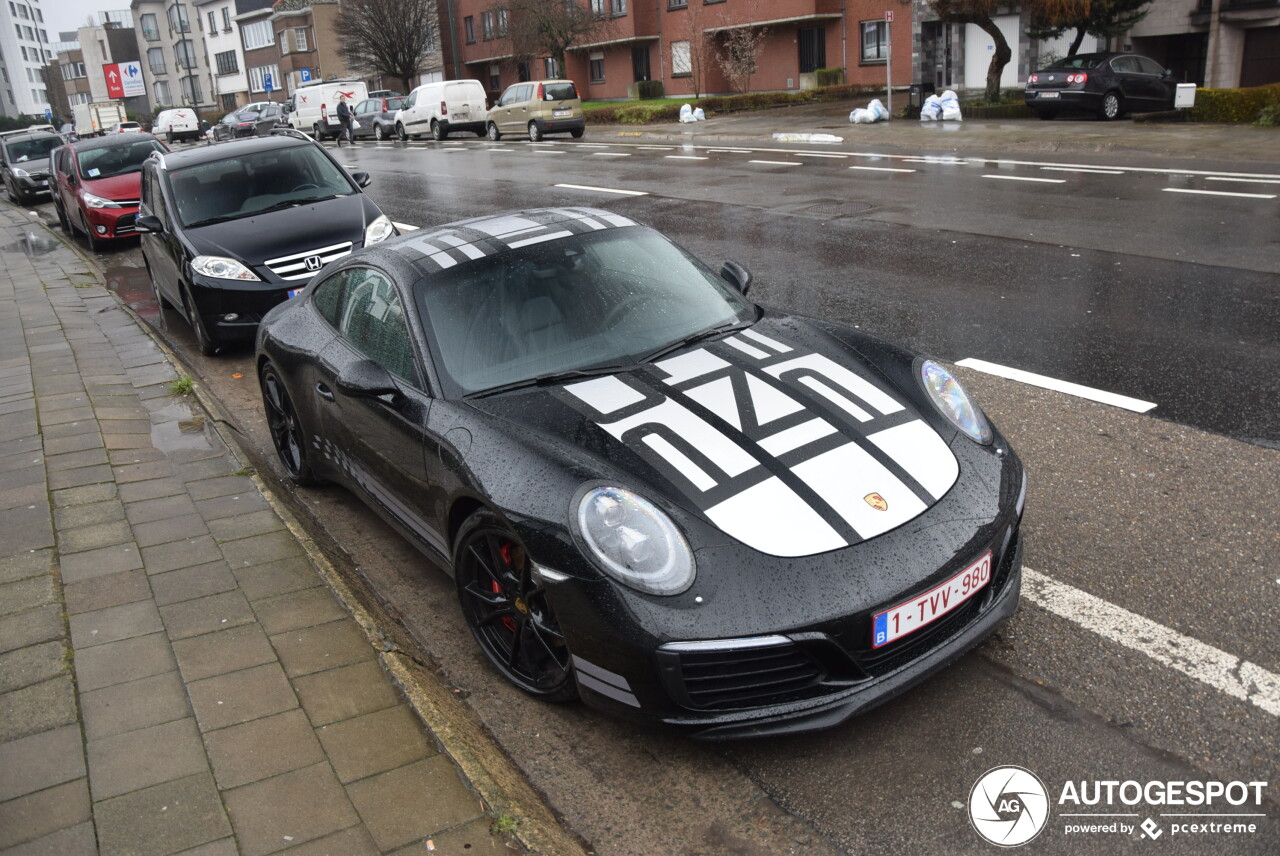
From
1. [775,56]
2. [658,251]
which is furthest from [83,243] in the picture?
[775,56]

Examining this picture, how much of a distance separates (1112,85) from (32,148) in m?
26.0

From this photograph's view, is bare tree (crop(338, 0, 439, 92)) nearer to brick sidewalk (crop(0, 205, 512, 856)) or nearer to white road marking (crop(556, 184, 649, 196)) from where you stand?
white road marking (crop(556, 184, 649, 196))

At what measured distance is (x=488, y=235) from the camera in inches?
184

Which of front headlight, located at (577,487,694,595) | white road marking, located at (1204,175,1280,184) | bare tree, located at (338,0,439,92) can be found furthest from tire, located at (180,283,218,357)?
bare tree, located at (338,0,439,92)

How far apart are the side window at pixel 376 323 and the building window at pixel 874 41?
121 feet

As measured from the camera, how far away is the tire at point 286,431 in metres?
5.57

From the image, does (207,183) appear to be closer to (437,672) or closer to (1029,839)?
(437,672)

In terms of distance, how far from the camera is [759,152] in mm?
21516

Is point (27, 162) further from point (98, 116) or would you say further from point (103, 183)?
point (98, 116)

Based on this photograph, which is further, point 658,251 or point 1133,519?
point 658,251

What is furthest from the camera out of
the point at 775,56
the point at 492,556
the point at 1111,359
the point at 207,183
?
the point at 775,56

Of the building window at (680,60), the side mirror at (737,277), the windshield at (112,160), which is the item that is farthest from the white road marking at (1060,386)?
the building window at (680,60)

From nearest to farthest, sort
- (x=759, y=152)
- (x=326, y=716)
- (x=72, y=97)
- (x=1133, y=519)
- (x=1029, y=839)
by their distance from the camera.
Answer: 1. (x=1029, y=839)
2. (x=326, y=716)
3. (x=1133, y=519)
4. (x=759, y=152)
5. (x=72, y=97)

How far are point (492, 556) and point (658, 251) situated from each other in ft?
5.90
